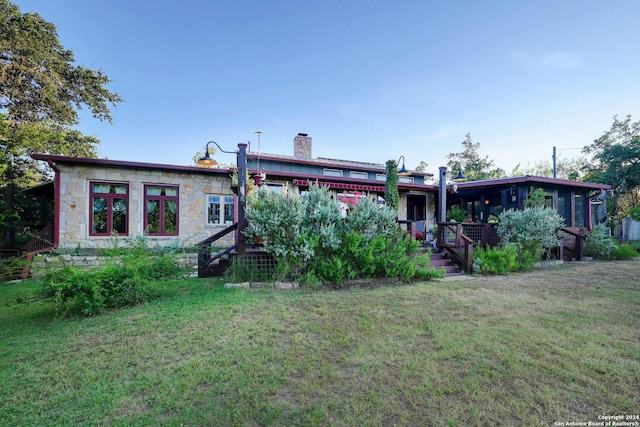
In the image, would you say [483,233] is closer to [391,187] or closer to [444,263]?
[444,263]

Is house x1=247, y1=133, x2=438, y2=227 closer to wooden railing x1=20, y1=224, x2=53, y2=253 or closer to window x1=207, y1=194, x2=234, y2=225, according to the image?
window x1=207, y1=194, x2=234, y2=225

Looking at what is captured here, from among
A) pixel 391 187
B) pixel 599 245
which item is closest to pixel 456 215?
pixel 599 245

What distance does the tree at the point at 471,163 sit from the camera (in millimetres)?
29391

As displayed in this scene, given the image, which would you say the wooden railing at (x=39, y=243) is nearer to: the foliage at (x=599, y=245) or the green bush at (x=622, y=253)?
the foliage at (x=599, y=245)

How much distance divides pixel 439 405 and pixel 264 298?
3273 millimetres

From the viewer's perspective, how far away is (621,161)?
19.5 metres

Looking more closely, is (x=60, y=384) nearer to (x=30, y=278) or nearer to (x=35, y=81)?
(x=30, y=278)

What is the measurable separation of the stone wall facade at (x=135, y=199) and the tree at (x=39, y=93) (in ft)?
12.0

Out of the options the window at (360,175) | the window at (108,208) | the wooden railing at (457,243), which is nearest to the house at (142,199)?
the window at (108,208)

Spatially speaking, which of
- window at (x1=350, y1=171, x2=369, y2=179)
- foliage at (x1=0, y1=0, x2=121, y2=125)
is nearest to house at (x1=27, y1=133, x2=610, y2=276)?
window at (x1=350, y1=171, x2=369, y2=179)

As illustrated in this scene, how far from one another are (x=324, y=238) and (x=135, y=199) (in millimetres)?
7683

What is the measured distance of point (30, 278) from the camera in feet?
24.3

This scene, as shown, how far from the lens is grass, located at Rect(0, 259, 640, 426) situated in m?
1.86

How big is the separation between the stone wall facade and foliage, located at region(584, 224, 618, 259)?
509 inches
